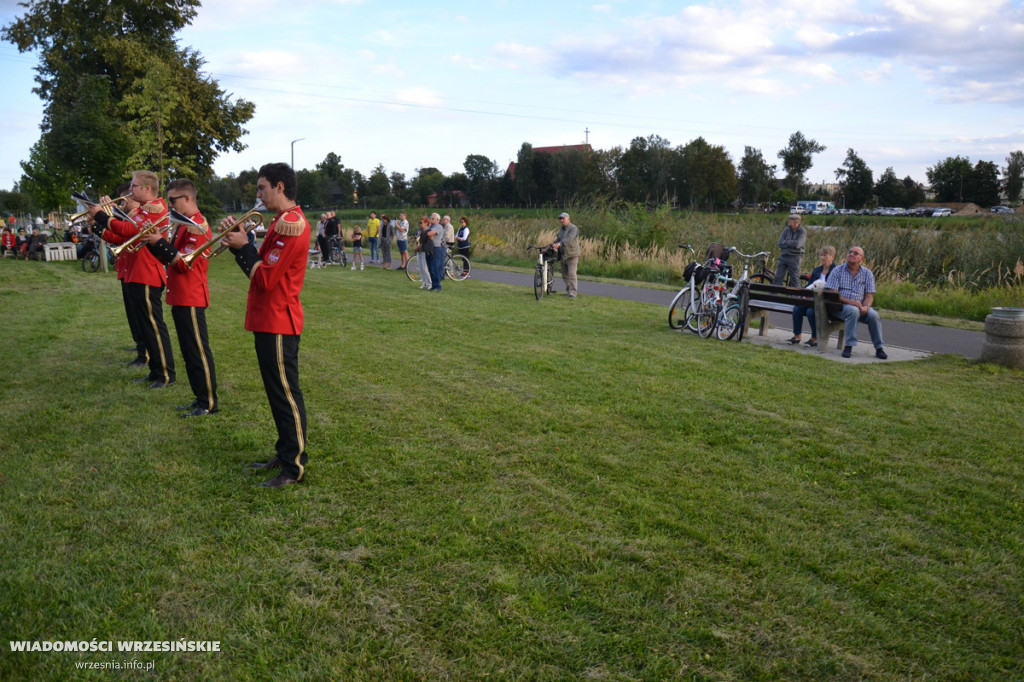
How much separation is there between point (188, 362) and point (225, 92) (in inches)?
1233

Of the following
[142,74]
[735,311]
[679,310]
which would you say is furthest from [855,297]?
[142,74]

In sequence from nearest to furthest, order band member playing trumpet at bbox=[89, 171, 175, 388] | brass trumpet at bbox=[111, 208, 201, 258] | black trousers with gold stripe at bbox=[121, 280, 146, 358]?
brass trumpet at bbox=[111, 208, 201, 258] < band member playing trumpet at bbox=[89, 171, 175, 388] < black trousers with gold stripe at bbox=[121, 280, 146, 358]

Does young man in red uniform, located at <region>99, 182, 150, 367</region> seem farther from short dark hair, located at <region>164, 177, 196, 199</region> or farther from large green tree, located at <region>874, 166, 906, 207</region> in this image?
large green tree, located at <region>874, 166, 906, 207</region>

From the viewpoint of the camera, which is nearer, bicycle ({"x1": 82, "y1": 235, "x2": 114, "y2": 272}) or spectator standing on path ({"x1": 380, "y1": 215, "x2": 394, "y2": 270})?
bicycle ({"x1": 82, "y1": 235, "x2": 114, "y2": 272})

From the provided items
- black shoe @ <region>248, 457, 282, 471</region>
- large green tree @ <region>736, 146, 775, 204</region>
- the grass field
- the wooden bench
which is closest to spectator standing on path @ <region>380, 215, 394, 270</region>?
the wooden bench

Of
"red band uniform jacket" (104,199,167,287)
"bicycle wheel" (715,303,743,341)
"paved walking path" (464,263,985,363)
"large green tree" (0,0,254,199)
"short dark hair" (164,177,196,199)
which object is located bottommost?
"paved walking path" (464,263,985,363)

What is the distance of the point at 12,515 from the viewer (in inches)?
163

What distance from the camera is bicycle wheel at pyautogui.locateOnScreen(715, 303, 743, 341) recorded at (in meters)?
10.1

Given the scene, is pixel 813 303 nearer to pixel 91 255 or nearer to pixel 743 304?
pixel 743 304

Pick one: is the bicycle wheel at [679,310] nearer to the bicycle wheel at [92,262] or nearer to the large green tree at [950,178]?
the bicycle wheel at [92,262]

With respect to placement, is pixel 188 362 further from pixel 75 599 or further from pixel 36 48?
pixel 36 48

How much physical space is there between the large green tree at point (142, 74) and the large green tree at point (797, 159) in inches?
3501

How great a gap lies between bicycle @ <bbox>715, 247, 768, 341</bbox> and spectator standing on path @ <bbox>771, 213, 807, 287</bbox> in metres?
4.20

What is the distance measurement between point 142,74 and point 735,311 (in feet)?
92.9
